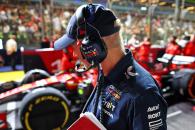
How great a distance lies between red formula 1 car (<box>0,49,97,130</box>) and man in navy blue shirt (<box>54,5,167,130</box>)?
7.60 feet

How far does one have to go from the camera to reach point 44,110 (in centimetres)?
360

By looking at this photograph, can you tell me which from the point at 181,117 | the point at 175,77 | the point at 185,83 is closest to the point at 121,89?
the point at 181,117

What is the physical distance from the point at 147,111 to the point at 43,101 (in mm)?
2565

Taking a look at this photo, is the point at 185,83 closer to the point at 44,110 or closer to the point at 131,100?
the point at 44,110

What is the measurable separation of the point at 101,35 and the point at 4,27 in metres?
7.12

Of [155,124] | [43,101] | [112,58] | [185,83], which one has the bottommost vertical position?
[185,83]

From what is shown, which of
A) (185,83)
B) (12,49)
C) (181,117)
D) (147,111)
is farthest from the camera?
(12,49)

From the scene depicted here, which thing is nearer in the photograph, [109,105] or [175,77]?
[109,105]

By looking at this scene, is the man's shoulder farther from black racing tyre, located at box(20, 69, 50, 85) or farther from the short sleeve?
black racing tyre, located at box(20, 69, 50, 85)

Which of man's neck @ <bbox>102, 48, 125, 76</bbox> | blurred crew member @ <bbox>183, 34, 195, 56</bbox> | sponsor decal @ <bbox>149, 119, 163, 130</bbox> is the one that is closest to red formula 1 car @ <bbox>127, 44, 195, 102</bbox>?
blurred crew member @ <bbox>183, 34, 195, 56</bbox>

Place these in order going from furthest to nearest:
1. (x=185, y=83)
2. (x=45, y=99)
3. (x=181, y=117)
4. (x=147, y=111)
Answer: (x=185, y=83) < (x=181, y=117) < (x=45, y=99) < (x=147, y=111)

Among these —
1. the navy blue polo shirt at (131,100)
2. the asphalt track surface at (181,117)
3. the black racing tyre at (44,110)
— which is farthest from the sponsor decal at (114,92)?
the asphalt track surface at (181,117)

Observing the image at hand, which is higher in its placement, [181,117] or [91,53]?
[91,53]

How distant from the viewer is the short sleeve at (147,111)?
1.16 meters
